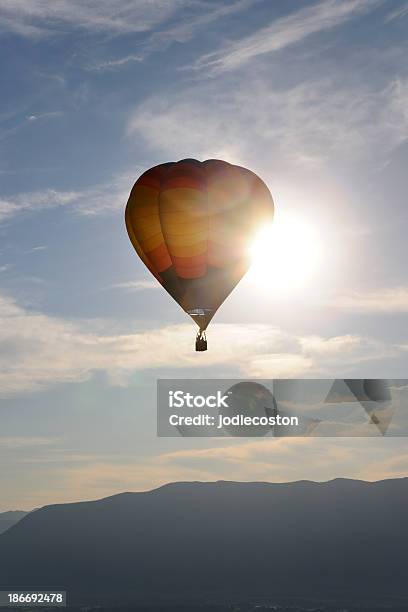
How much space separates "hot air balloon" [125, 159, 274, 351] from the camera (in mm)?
70000

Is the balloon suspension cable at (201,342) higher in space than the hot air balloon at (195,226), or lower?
lower

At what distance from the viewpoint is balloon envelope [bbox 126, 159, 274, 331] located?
7000 cm

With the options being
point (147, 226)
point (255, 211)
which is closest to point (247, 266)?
point (255, 211)

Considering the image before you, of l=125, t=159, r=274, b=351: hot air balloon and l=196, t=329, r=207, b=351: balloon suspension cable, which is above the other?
l=125, t=159, r=274, b=351: hot air balloon

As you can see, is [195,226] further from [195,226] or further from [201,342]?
[201,342]

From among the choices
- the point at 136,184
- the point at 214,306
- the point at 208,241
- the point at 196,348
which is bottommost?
the point at 196,348

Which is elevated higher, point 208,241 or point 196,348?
point 208,241

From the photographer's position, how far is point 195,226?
70062 mm

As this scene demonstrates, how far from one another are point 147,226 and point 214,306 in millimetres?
8507

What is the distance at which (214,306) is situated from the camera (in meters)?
70.7

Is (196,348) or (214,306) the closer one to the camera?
(196,348)

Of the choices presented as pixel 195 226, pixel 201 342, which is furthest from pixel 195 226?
pixel 201 342

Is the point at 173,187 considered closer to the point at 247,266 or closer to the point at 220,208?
the point at 220,208

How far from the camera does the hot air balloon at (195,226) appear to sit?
7000cm
